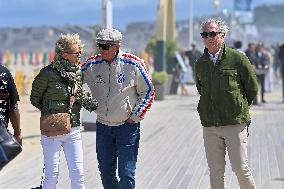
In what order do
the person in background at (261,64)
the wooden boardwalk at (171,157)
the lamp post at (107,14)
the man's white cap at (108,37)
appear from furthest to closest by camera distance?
the person in background at (261,64) < the lamp post at (107,14) < the wooden boardwalk at (171,157) < the man's white cap at (108,37)

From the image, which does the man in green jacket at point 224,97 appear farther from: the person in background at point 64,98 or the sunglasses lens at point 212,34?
the person in background at point 64,98

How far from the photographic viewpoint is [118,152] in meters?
6.81

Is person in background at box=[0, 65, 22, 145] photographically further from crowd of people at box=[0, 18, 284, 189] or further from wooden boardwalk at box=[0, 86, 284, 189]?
wooden boardwalk at box=[0, 86, 284, 189]

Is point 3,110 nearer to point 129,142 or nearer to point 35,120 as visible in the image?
point 129,142

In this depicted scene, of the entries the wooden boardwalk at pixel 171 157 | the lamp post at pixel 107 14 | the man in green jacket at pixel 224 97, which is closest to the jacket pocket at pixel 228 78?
the man in green jacket at pixel 224 97

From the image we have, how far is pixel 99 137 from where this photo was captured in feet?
22.6

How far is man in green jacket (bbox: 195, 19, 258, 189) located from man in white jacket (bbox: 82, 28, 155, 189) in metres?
0.50

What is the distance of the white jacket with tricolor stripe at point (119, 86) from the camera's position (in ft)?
22.1

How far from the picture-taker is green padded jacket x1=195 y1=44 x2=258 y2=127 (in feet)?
22.1

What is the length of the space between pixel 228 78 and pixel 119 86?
89 cm

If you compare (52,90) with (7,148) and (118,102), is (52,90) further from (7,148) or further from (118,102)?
(7,148)

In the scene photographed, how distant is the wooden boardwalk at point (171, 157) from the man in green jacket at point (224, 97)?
194 cm

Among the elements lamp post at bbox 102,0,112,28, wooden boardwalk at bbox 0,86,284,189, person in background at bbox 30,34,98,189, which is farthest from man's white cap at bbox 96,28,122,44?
lamp post at bbox 102,0,112,28

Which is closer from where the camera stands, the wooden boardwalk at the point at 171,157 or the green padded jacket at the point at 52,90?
the green padded jacket at the point at 52,90
